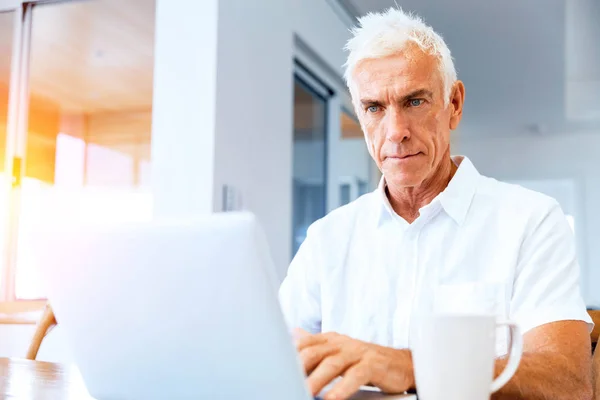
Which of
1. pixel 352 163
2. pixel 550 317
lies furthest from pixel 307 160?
pixel 550 317

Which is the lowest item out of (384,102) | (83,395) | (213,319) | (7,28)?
(83,395)

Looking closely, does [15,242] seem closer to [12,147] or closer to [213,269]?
[12,147]

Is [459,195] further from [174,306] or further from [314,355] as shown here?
[174,306]

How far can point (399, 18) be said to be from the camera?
127 cm

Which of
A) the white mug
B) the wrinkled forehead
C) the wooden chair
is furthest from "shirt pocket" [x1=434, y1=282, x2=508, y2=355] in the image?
the wooden chair

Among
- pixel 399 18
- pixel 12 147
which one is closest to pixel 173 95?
pixel 12 147

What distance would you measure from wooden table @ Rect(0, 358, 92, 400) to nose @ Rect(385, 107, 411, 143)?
0.67 meters

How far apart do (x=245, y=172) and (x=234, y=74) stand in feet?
1.36

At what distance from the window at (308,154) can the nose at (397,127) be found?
2.49 m

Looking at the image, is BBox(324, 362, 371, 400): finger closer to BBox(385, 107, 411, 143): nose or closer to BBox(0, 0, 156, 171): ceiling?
BBox(385, 107, 411, 143): nose

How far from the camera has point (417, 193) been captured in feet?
4.38

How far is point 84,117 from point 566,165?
5.19m

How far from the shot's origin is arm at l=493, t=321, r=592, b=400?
785 mm

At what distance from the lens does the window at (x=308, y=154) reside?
3928 mm
